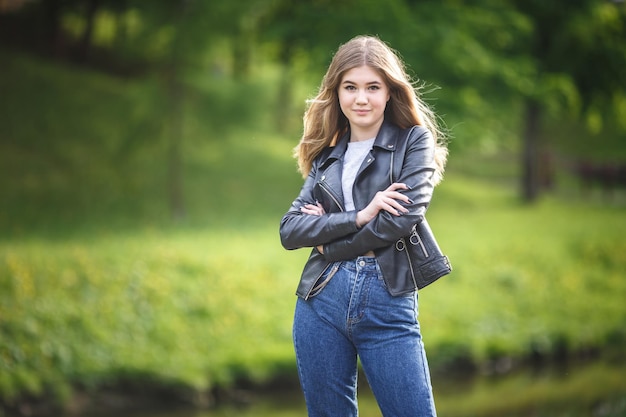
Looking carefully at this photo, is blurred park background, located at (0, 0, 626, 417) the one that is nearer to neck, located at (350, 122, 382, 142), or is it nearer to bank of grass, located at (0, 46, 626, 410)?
bank of grass, located at (0, 46, 626, 410)

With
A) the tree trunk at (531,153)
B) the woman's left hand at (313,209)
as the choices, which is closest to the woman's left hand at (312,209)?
the woman's left hand at (313,209)

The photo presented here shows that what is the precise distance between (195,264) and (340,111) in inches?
323

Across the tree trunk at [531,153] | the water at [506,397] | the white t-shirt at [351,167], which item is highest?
the tree trunk at [531,153]

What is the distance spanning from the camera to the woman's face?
301 centimetres

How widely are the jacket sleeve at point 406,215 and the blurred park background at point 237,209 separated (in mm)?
5381

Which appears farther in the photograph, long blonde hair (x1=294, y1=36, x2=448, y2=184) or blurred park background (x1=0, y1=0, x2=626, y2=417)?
blurred park background (x1=0, y1=0, x2=626, y2=417)

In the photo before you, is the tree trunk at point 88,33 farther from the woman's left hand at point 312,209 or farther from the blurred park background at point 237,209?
the woman's left hand at point 312,209

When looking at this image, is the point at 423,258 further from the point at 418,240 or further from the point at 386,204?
the point at 386,204

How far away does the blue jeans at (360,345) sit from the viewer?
9.43 ft

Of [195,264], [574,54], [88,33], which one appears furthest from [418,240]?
[574,54]

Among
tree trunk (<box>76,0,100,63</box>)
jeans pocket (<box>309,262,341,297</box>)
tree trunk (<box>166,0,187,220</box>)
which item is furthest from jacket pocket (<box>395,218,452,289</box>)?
tree trunk (<box>76,0,100,63</box>)

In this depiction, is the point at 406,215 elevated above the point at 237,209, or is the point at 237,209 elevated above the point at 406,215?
the point at 237,209

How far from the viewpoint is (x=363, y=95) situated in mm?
3006

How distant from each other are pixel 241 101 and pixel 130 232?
9.58ft
